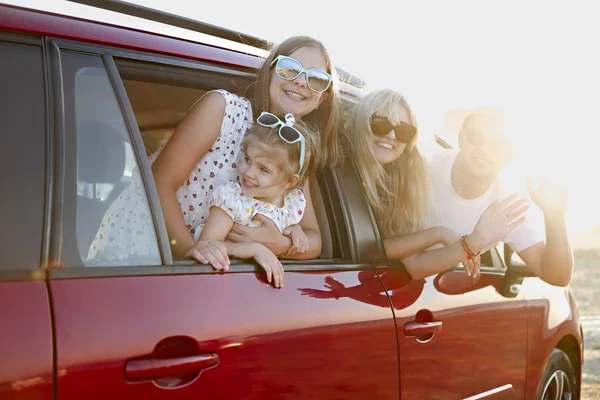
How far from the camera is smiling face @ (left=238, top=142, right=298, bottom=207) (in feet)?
8.77

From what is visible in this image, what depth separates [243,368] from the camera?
2.05m

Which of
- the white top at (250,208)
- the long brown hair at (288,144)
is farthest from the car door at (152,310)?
the long brown hair at (288,144)

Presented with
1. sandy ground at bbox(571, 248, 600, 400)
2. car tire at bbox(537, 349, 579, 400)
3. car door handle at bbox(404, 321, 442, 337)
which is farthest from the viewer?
sandy ground at bbox(571, 248, 600, 400)

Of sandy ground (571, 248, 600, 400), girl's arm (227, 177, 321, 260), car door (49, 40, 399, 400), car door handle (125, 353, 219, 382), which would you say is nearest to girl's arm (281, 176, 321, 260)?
girl's arm (227, 177, 321, 260)

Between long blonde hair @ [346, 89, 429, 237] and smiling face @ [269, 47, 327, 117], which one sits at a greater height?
smiling face @ [269, 47, 327, 117]

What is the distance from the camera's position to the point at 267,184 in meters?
2.68

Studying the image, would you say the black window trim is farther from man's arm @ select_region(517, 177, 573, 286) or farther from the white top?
man's arm @ select_region(517, 177, 573, 286)

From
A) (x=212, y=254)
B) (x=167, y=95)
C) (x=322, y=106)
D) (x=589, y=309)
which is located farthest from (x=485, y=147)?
(x=589, y=309)

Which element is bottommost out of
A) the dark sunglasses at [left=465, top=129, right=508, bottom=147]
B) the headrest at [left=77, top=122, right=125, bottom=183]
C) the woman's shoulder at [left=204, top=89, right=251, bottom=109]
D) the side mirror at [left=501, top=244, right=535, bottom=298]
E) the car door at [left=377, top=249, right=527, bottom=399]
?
the car door at [left=377, top=249, right=527, bottom=399]

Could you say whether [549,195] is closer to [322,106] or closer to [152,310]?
[322,106]

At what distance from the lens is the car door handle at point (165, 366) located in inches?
69.9

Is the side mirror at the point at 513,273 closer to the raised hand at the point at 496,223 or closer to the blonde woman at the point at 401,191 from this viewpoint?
the blonde woman at the point at 401,191

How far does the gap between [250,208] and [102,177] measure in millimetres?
715

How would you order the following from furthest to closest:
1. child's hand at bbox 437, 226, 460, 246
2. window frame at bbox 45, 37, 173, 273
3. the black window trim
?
child's hand at bbox 437, 226, 460, 246
the black window trim
window frame at bbox 45, 37, 173, 273
